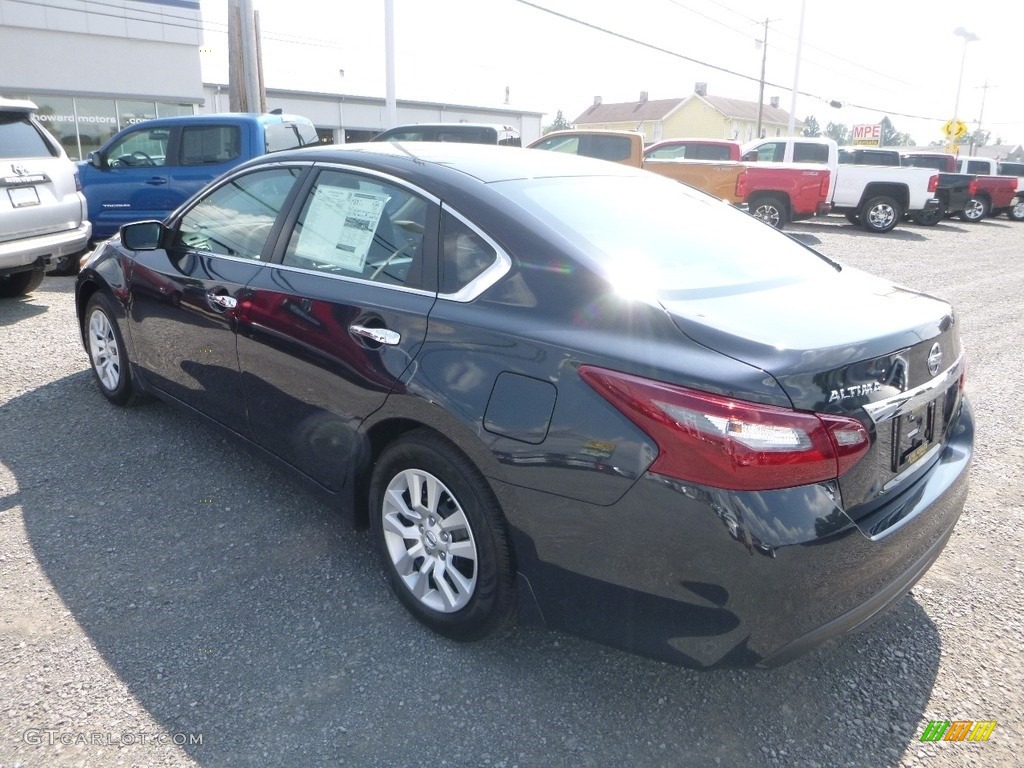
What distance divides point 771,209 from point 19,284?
565 inches

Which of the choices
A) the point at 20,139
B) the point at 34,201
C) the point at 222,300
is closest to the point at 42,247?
the point at 34,201

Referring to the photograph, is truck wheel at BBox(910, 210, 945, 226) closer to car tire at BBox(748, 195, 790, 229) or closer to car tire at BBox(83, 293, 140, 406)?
car tire at BBox(748, 195, 790, 229)

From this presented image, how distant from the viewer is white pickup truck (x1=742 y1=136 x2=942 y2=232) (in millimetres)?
17984

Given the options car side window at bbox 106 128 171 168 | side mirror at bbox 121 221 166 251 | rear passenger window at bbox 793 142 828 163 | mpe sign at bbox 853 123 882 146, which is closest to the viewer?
side mirror at bbox 121 221 166 251

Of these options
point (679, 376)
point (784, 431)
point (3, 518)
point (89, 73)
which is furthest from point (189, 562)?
point (89, 73)

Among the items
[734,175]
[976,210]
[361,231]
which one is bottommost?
[976,210]

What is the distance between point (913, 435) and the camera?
2.45 m

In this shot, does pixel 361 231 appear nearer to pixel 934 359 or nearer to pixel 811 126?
pixel 934 359

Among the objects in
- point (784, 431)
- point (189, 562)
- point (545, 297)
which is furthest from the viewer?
point (189, 562)

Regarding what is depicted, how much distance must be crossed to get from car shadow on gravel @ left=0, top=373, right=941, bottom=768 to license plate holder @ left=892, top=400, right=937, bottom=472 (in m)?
0.80

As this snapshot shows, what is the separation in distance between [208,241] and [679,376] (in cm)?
269

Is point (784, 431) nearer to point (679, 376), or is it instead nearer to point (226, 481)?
point (679, 376)

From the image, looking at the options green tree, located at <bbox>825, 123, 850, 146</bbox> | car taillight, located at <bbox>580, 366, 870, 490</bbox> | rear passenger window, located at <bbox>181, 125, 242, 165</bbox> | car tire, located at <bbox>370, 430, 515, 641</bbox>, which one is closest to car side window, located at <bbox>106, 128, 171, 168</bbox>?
rear passenger window, located at <bbox>181, 125, 242, 165</bbox>

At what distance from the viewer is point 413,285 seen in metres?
2.83
